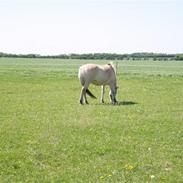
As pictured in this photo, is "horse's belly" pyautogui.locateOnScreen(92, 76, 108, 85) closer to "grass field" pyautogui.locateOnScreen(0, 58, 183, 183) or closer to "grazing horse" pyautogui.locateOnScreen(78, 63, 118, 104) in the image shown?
"grazing horse" pyautogui.locateOnScreen(78, 63, 118, 104)

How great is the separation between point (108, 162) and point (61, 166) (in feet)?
3.68

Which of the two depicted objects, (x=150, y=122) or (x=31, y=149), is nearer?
(x=31, y=149)

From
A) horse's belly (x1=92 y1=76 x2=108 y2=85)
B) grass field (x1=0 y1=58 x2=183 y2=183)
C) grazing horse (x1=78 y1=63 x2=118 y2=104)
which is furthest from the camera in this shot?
horse's belly (x1=92 y1=76 x2=108 y2=85)

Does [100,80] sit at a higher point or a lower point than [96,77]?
lower

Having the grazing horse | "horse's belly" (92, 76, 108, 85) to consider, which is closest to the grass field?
the grazing horse

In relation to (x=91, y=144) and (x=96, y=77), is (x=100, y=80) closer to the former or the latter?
(x=96, y=77)

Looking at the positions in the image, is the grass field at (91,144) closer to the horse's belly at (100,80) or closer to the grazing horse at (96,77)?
the grazing horse at (96,77)

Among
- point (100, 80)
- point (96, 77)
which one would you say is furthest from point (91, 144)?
point (100, 80)

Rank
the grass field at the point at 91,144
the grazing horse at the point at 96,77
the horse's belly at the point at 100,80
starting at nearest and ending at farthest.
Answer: the grass field at the point at 91,144 → the grazing horse at the point at 96,77 → the horse's belly at the point at 100,80

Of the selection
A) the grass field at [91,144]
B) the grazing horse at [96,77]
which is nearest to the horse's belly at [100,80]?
the grazing horse at [96,77]

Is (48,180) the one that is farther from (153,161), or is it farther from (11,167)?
(153,161)

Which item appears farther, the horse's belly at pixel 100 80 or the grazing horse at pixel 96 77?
the horse's belly at pixel 100 80

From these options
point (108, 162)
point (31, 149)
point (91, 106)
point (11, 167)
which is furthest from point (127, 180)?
point (91, 106)

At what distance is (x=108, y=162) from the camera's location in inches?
404
